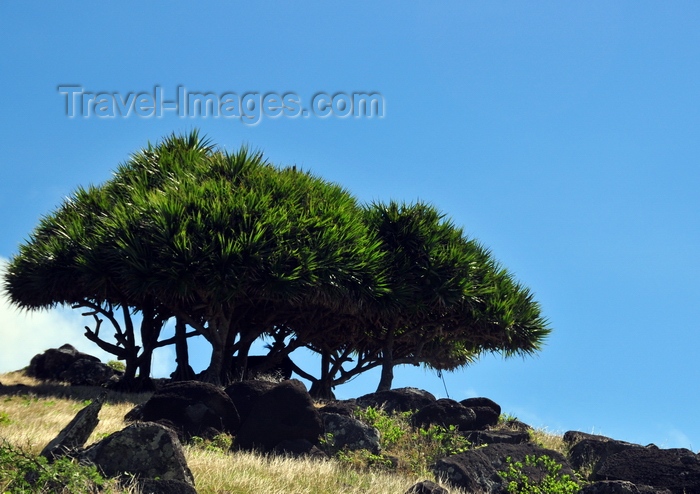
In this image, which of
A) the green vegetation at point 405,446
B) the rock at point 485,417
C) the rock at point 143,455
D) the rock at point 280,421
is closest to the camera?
the rock at point 143,455

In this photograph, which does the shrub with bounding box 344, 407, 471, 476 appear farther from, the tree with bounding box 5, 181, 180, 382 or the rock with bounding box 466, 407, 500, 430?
the tree with bounding box 5, 181, 180, 382

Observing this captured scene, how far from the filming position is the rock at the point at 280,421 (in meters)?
16.9

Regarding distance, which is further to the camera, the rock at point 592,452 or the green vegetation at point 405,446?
the rock at point 592,452

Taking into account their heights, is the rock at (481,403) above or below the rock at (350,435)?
above

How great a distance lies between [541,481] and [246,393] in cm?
700

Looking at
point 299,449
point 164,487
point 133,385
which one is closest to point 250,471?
point 164,487

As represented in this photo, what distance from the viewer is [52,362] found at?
116 ft

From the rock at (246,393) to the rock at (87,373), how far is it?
1481 centimetres

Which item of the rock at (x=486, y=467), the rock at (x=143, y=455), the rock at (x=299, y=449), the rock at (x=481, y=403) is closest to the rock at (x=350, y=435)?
the rock at (x=299, y=449)

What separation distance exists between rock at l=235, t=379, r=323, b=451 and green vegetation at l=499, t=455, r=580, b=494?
400cm

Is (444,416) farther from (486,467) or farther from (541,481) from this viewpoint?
(541,481)

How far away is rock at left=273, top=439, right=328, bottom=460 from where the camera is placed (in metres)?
16.2

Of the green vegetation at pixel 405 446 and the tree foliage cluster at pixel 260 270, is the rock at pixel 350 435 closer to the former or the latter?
the green vegetation at pixel 405 446

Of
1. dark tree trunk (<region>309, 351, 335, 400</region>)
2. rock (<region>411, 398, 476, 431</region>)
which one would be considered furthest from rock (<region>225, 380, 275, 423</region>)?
dark tree trunk (<region>309, 351, 335, 400</region>)
